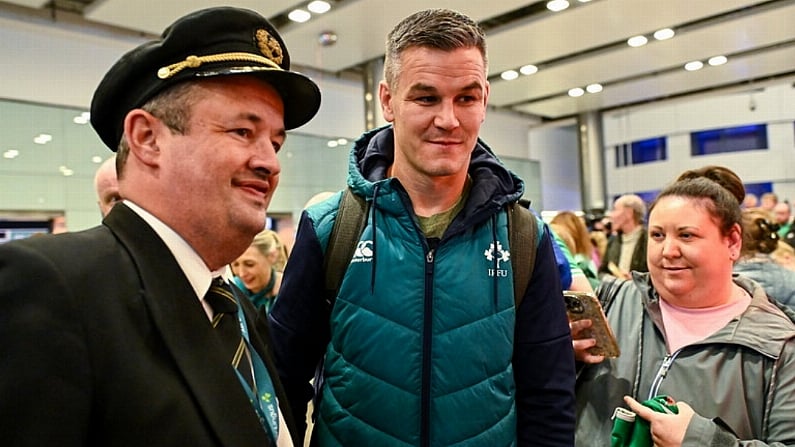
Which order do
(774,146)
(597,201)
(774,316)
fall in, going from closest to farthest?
(774,316) → (597,201) → (774,146)

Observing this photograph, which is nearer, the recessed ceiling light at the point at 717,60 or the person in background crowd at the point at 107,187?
the person in background crowd at the point at 107,187

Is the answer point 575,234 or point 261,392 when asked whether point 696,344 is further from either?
point 575,234

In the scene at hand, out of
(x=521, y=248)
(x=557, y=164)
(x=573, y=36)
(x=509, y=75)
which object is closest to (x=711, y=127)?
(x=557, y=164)

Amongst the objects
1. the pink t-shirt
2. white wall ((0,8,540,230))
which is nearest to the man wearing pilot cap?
the pink t-shirt

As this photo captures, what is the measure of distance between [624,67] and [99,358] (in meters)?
9.04

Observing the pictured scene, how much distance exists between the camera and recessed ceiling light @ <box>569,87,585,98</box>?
32.7 feet

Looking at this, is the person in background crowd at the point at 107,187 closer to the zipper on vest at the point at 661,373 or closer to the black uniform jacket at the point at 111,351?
the black uniform jacket at the point at 111,351

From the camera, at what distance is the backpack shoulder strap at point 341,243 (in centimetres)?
139

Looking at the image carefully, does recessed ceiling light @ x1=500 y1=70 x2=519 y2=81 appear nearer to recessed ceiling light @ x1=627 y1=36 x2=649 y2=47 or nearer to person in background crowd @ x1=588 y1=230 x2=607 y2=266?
recessed ceiling light @ x1=627 y1=36 x2=649 y2=47

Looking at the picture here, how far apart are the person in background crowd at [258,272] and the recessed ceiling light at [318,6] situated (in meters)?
3.17

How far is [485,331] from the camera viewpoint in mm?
1317

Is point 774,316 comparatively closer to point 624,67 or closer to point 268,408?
point 268,408

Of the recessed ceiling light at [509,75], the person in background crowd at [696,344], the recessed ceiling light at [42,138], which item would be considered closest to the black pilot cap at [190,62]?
the person in background crowd at [696,344]

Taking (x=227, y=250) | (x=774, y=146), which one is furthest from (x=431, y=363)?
(x=774, y=146)
